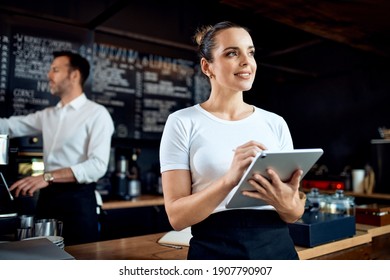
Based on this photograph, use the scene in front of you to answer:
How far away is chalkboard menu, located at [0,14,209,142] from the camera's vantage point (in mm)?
1987

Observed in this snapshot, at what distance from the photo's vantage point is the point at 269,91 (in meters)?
1.73

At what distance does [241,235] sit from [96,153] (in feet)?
2.97

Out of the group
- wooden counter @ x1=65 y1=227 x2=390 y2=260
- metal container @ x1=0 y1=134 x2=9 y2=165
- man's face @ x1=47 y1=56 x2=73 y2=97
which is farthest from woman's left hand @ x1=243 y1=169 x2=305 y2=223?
man's face @ x1=47 y1=56 x2=73 y2=97

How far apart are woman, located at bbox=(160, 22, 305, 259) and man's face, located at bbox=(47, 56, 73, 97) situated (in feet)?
3.49

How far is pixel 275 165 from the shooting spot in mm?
708

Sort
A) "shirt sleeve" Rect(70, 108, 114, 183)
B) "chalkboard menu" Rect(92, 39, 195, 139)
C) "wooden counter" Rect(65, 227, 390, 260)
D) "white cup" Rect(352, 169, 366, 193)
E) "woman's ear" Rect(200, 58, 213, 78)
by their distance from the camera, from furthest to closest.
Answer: "chalkboard menu" Rect(92, 39, 195, 139) < "white cup" Rect(352, 169, 366, 193) < "shirt sleeve" Rect(70, 108, 114, 183) < "wooden counter" Rect(65, 227, 390, 260) < "woman's ear" Rect(200, 58, 213, 78)

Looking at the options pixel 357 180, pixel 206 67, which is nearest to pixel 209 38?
pixel 206 67

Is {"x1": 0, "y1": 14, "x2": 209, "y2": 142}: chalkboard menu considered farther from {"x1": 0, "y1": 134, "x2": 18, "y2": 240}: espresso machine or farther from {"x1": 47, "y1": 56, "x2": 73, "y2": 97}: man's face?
{"x1": 0, "y1": 134, "x2": 18, "y2": 240}: espresso machine

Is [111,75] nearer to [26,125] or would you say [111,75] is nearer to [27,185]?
Answer: [26,125]

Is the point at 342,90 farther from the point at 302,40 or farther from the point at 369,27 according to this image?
the point at 369,27

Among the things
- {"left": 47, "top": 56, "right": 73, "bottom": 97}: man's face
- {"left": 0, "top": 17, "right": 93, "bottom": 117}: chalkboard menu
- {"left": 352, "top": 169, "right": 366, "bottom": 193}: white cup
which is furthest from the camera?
{"left": 352, "top": 169, "right": 366, "bottom": 193}: white cup

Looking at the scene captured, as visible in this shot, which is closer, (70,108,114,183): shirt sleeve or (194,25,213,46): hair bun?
(194,25,213,46): hair bun

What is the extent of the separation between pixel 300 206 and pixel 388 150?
196 cm

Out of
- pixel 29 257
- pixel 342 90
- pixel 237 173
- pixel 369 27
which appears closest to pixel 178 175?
pixel 237 173
